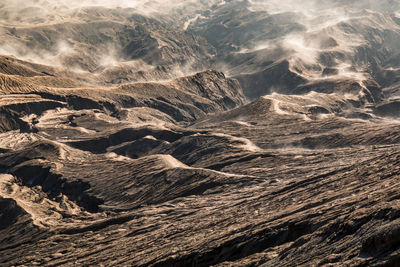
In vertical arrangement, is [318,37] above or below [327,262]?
above

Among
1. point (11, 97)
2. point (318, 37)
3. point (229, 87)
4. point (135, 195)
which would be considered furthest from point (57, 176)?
point (318, 37)

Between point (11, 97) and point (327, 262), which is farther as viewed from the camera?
point (11, 97)

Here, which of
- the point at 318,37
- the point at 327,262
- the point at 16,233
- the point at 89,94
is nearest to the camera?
the point at 327,262

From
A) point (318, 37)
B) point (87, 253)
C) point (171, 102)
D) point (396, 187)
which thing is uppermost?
point (318, 37)

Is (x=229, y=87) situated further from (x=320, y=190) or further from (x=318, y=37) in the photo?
(x=320, y=190)

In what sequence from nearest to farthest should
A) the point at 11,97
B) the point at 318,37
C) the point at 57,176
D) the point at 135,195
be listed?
the point at 135,195 < the point at 57,176 < the point at 11,97 < the point at 318,37

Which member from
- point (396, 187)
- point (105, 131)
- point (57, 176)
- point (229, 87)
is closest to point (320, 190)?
point (396, 187)
